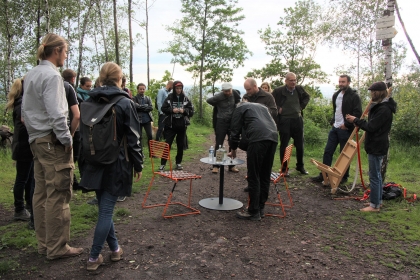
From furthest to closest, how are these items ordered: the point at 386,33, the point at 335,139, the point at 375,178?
the point at 335,139, the point at 386,33, the point at 375,178

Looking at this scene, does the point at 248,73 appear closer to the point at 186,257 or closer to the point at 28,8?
the point at 28,8

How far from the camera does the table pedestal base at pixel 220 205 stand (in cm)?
538

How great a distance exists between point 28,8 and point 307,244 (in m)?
19.0

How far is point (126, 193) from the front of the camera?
Result: 3.17m

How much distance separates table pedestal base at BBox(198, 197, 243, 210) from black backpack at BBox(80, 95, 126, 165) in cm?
263

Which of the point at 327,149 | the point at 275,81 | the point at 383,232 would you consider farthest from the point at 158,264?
the point at 275,81

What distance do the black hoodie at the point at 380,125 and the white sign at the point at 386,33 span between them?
1.39 m

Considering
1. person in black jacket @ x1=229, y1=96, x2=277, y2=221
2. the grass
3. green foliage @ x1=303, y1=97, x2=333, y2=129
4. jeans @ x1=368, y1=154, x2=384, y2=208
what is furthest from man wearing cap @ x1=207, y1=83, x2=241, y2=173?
green foliage @ x1=303, y1=97, x2=333, y2=129

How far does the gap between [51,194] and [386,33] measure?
5.62 m

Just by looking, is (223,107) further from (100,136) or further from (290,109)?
(100,136)

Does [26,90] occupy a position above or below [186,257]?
above

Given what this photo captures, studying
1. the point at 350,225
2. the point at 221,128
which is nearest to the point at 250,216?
the point at 350,225

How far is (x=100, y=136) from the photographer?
3004 millimetres

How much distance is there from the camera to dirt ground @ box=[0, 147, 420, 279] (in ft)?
11.0
